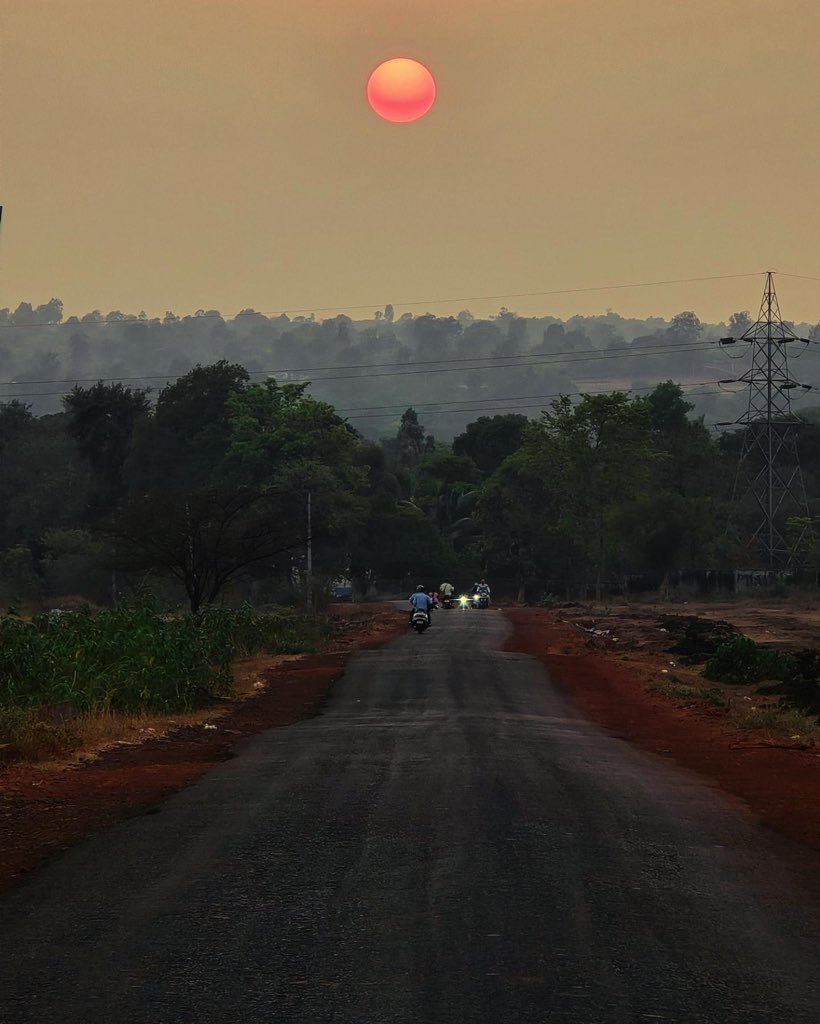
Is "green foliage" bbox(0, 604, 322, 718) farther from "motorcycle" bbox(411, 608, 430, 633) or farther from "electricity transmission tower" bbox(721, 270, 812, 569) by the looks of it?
"electricity transmission tower" bbox(721, 270, 812, 569)

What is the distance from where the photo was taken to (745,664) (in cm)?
3559

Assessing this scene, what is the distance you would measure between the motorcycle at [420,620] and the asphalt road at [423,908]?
3490 centimetres

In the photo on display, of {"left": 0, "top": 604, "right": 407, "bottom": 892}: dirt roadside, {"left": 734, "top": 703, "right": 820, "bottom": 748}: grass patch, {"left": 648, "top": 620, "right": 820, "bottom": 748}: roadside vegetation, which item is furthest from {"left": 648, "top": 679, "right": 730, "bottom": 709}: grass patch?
{"left": 0, "top": 604, "right": 407, "bottom": 892}: dirt roadside

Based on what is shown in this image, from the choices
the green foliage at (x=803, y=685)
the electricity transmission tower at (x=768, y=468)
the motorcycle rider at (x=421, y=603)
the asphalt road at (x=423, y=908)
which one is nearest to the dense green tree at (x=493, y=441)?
the electricity transmission tower at (x=768, y=468)

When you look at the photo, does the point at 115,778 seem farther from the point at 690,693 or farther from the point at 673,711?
the point at 690,693

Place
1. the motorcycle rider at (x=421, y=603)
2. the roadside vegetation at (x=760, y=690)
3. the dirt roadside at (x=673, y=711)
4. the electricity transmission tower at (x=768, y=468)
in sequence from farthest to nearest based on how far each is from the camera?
the electricity transmission tower at (x=768, y=468) → the motorcycle rider at (x=421, y=603) → the roadside vegetation at (x=760, y=690) → the dirt roadside at (x=673, y=711)

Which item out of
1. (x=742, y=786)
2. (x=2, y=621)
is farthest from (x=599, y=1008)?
(x=2, y=621)

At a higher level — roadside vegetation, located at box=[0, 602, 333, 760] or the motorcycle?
roadside vegetation, located at box=[0, 602, 333, 760]

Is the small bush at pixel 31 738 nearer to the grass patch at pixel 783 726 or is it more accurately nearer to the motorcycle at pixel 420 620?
the grass patch at pixel 783 726

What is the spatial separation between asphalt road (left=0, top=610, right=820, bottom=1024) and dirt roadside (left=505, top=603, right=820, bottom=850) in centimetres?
95

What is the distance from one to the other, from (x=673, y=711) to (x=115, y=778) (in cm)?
1391

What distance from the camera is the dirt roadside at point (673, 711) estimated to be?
15.8 m

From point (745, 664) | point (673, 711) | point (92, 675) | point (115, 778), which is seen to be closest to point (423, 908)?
point (115, 778)

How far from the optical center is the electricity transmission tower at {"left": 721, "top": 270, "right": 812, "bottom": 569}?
308 ft
